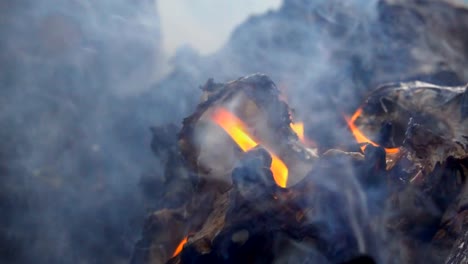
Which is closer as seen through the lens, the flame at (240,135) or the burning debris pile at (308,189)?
the burning debris pile at (308,189)

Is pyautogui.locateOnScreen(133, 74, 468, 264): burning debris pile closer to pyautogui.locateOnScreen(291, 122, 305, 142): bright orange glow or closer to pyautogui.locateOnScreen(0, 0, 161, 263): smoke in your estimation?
pyautogui.locateOnScreen(291, 122, 305, 142): bright orange glow

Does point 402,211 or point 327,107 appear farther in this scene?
point 327,107

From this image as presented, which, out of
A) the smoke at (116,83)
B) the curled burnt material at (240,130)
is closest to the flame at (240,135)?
the curled burnt material at (240,130)

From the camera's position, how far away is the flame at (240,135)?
6.19 metres

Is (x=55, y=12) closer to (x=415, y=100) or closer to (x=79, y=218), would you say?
(x=79, y=218)

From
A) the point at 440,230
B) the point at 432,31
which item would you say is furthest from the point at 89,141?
the point at 432,31

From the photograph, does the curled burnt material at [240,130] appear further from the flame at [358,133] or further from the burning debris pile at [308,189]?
the flame at [358,133]

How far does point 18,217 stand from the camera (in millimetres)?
9438

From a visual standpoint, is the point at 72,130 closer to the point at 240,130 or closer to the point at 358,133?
the point at 240,130

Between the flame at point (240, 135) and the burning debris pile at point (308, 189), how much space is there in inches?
0.8

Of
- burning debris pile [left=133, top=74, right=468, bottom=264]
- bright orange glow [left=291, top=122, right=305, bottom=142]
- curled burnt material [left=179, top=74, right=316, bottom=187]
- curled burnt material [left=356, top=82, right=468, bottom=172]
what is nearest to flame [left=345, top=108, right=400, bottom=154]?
curled burnt material [left=356, top=82, right=468, bottom=172]

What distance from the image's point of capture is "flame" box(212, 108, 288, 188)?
6.19 m

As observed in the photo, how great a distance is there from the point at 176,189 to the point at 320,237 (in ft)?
15.8

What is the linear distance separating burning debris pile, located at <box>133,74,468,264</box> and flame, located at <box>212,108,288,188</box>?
0.06ft
